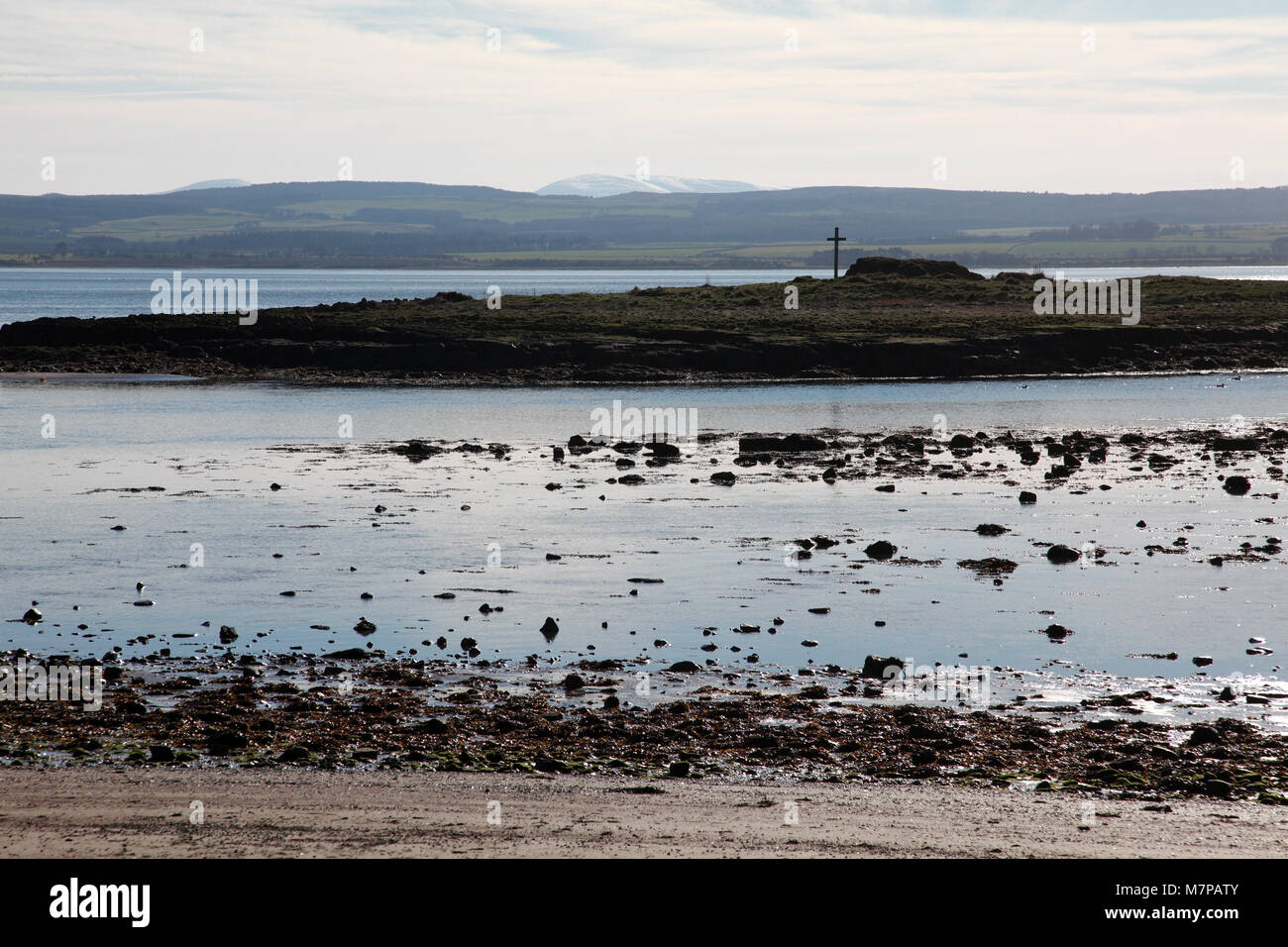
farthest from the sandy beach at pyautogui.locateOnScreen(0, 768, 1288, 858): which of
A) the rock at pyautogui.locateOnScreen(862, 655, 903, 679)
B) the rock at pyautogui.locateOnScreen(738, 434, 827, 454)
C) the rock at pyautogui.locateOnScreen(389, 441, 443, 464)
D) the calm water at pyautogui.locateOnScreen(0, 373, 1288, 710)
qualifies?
the rock at pyautogui.locateOnScreen(738, 434, 827, 454)

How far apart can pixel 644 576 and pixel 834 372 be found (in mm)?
47413

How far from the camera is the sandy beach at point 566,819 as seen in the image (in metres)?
10.6

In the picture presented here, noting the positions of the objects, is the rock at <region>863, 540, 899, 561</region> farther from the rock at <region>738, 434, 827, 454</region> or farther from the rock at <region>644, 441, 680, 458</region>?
the rock at <region>738, 434, 827, 454</region>

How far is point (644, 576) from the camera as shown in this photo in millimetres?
23062

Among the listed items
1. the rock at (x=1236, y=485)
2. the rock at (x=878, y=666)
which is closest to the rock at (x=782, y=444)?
the rock at (x=1236, y=485)

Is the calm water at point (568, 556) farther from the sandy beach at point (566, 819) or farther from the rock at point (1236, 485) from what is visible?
the sandy beach at point (566, 819)

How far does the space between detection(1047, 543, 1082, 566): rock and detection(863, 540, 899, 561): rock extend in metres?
2.77

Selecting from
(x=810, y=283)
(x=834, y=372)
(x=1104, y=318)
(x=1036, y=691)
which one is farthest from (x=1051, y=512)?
(x=810, y=283)

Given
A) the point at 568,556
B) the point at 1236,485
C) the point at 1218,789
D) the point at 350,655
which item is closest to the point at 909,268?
the point at 1236,485

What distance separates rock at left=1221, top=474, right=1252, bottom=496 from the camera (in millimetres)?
32156

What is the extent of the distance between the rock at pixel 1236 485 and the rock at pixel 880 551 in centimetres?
1162

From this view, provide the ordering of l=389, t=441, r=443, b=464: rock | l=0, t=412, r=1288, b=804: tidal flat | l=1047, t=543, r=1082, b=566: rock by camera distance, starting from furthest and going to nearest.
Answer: l=389, t=441, r=443, b=464: rock < l=1047, t=543, r=1082, b=566: rock < l=0, t=412, r=1288, b=804: tidal flat

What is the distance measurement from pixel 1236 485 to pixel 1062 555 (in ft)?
33.9

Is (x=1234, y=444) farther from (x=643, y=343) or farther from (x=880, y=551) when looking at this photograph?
(x=643, y=343)
